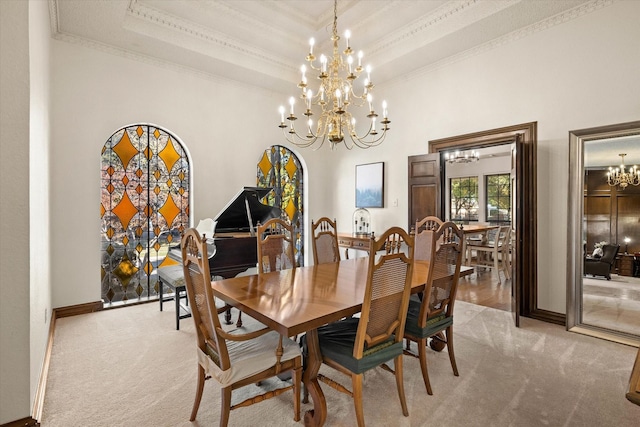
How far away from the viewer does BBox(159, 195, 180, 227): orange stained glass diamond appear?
15.0 ft

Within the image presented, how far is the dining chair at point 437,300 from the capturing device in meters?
2.22

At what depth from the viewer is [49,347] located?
2.88 meters

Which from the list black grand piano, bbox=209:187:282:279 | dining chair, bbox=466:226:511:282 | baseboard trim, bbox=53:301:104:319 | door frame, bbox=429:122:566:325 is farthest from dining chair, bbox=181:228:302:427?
dining chair, bbox=466:226:511:282

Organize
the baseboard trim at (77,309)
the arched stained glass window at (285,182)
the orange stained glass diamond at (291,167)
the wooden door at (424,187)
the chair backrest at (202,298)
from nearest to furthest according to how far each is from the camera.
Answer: the chair backrest at (202,298), the baseboard trim at (77,309), the wooden door at (424,187), the arched stained glass window at (285,182), the orange stained glass diamond at (291,167)

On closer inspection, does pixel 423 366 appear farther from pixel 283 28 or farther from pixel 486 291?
pixel 283 28

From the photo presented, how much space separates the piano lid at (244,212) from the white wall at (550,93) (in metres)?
2.47

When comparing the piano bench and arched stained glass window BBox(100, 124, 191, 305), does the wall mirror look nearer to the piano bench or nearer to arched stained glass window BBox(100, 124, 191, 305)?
the piano bench

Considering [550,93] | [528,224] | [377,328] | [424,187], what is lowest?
[377,328]

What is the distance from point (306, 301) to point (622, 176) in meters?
3.60

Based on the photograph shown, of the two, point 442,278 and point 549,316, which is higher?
point 442,278

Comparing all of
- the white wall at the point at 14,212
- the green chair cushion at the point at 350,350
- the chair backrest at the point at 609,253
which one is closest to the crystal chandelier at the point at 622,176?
the chair backrest at the point at 609,253

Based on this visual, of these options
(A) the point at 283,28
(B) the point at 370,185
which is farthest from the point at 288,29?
(B) the point at 370,185

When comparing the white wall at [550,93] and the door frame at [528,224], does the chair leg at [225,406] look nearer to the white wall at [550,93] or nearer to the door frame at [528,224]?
the door frame at [528,224]

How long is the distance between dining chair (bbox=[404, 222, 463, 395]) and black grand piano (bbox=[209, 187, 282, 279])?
1.94 m
